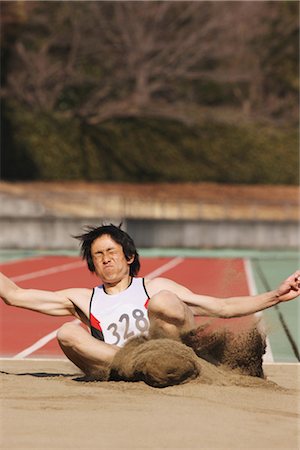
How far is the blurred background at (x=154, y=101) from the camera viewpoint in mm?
44750

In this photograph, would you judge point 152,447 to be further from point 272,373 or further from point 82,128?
point 82,128

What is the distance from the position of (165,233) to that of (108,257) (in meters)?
24.5

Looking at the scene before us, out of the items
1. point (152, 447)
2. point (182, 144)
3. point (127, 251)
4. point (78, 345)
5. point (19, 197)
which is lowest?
point (152, 447)

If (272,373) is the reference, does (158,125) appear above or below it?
above

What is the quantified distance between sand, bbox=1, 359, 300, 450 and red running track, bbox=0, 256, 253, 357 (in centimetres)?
101

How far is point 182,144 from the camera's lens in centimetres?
4953

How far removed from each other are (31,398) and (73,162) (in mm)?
38242

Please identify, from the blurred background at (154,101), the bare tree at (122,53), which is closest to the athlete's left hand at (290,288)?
the blurred background at (154,101)

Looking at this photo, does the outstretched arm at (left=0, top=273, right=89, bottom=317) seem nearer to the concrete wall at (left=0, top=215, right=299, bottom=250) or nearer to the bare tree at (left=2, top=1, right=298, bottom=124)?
the concrete wall at (left=0, top=215, right=299, bottom=250)

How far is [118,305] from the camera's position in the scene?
790 centimetres

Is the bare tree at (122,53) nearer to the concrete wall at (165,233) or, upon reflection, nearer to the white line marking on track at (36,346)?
the concrete wall at (165,233)

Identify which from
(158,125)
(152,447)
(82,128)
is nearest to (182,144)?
(158,125)

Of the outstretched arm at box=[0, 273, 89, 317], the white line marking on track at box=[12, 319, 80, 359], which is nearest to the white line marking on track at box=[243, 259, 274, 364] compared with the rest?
the outstretched arm at box=[0, 273, 89, 317]

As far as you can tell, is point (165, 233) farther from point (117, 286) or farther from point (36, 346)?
point (117, 286)
